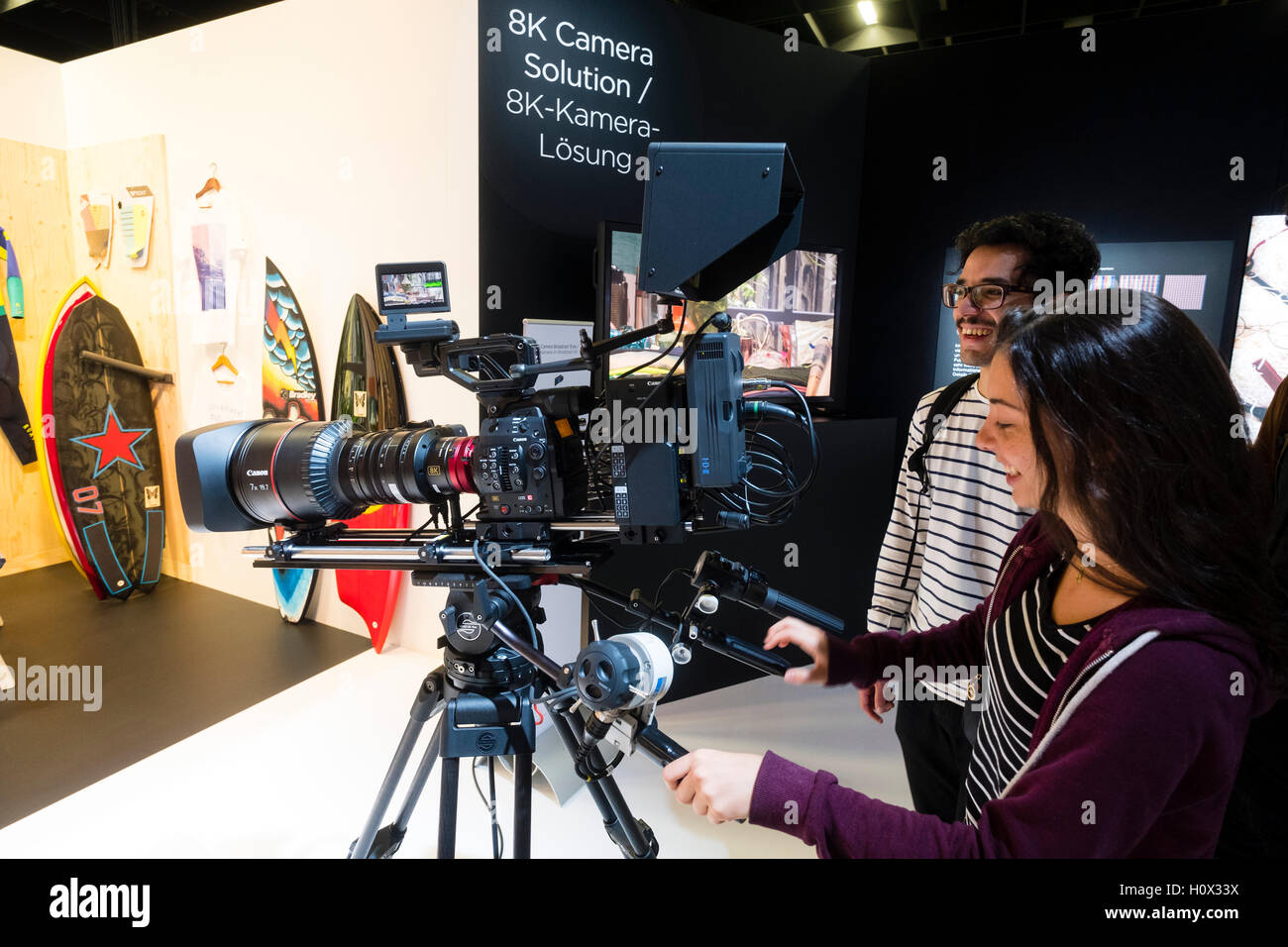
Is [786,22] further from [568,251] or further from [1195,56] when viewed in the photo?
[568,251]

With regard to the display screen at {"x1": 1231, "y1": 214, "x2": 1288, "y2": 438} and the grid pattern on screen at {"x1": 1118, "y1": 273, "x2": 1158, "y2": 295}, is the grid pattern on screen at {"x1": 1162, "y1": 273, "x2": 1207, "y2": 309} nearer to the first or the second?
the grid pattern on screen at {"x1": 1118, "y1": 273, "x2": 1158, "y2": 295}

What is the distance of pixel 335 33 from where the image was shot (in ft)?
8.68

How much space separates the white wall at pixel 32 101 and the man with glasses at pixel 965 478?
4327mm

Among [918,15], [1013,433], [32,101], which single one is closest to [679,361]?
[1013,433]

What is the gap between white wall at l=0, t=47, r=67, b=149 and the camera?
3.21 meters

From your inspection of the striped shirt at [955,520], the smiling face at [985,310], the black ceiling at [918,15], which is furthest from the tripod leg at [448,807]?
the black ceiling at [918,15]

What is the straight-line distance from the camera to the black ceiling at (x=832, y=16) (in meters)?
4.94

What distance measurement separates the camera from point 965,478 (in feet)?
4.78

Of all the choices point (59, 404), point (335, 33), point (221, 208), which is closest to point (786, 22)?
point (335, 33)

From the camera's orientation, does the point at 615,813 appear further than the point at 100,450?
No

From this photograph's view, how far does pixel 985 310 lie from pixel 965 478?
359 mm

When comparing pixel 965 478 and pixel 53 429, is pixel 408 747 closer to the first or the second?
pixel 965 478

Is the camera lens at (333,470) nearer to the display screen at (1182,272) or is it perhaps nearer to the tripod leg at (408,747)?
the tripod leg at (408,747)

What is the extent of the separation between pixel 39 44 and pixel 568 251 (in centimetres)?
707
